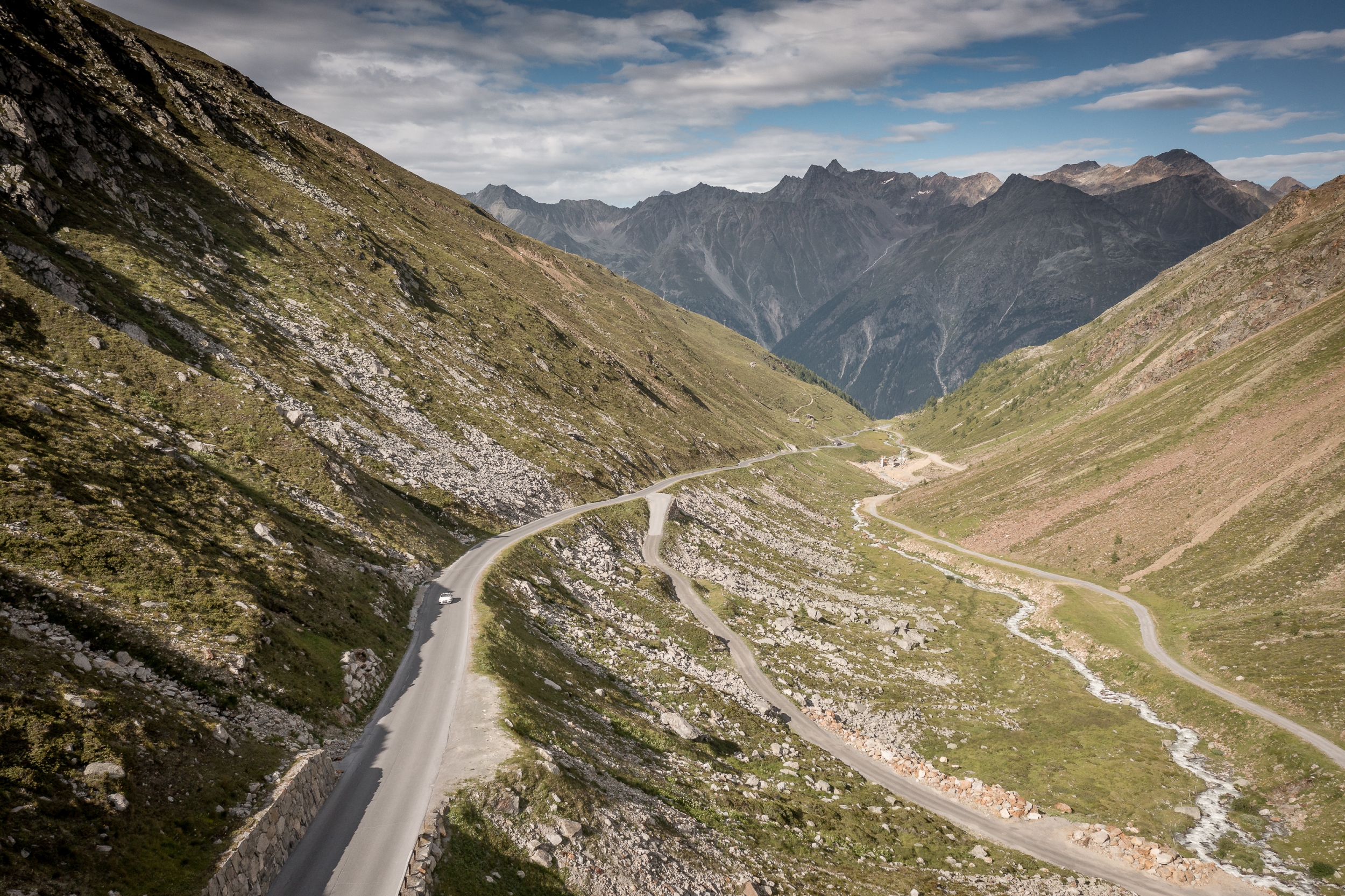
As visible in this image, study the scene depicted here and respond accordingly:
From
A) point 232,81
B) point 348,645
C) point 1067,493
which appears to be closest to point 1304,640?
point 1067,493

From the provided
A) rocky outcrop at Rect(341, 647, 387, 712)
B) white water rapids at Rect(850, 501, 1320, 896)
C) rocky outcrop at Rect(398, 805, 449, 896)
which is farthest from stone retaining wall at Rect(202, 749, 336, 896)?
white water rapids at Rect(850, 501, 1320, 896)

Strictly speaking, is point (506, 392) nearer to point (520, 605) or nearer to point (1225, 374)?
point (520, 605)

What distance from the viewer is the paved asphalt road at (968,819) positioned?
39.6 m

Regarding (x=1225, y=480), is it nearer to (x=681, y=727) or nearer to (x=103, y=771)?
(x=681, y=727)

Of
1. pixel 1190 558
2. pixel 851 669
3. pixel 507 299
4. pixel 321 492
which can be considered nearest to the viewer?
pixel 321 492

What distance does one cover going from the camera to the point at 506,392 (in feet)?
346

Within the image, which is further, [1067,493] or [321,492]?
[1067,493]

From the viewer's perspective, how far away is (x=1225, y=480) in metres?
96.5

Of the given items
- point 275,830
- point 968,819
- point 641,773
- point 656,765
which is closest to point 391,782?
point 275,830

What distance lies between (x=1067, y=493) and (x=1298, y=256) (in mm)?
100451

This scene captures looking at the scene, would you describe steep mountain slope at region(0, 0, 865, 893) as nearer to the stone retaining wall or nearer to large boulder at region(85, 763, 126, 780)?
large boulder at region(85, 763, 126, 780)

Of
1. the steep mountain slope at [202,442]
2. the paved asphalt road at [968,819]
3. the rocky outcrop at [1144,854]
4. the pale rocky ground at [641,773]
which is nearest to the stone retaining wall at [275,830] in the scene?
the steep mountain slope at [202,442]

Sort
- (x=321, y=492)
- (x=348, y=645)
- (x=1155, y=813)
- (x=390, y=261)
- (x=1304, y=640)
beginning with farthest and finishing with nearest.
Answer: (x=390, y=261), (x=1304, y=640), (x=321, y=492), (x=1155, y=813), (x=348, y=645)

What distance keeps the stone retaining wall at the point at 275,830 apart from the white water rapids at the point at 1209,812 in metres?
56.1
